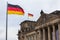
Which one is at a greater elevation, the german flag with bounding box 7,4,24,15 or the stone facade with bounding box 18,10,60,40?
the german flag with bounding box 7,4,24,15

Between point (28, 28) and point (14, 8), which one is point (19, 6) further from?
point (28, 28)

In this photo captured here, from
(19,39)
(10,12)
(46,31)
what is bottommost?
(19,39)

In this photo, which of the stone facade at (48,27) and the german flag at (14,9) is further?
the stone facade at (48,27)

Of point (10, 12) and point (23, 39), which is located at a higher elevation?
point (10, 12)

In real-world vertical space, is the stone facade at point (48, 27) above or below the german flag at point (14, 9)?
below

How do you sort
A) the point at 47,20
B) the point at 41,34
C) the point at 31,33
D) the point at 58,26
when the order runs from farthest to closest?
the point at 31,33 < the point at 41,34 < the point at 47,20 < the point at 58,26

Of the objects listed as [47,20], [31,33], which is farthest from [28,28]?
[47,20]

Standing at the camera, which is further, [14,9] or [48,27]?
[48,27]

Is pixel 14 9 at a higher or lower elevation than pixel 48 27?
higher

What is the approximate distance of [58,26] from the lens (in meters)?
57.0

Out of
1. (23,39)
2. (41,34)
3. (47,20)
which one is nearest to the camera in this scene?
(47,20)

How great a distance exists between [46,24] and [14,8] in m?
26.8

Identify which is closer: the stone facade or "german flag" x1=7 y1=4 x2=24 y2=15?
"german flag" x1=7 y1=4 x2=24 y2=15

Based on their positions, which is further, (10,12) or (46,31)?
(46,31)
